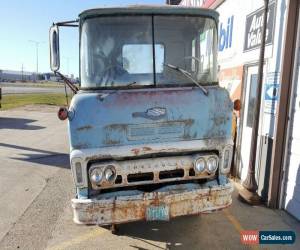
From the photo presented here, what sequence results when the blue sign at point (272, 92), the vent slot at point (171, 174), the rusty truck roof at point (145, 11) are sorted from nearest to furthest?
1. the vent slot at point (171, 174)
2. the rusty truck roof at point (145, 11)
3. the blue sign at point (272, 92)

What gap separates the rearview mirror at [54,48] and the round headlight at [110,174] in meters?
1.66

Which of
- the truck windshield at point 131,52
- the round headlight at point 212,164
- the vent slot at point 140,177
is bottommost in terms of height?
the vent slot at point 140,177

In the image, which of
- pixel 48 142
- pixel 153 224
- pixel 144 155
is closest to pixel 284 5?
pixel 144 155

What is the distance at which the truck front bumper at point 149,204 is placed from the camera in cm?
405

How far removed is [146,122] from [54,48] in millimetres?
1754

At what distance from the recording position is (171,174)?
438 centimetres

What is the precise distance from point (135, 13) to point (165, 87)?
1.00 meters

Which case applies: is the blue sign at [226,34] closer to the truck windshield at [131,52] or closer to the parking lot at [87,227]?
the parking lot at [87,227]

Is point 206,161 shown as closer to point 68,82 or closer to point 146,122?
point 146,122

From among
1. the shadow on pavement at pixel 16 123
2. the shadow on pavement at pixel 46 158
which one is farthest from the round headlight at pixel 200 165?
the shadow on pavement at pixel 16 123

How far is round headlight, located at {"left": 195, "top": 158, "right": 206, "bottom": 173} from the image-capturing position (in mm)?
4332

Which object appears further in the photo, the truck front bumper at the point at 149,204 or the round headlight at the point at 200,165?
the round headlight at the point at 200,165

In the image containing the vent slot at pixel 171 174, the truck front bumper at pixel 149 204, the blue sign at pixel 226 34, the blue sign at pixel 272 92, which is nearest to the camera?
the truck front bumper at pixel 149 204

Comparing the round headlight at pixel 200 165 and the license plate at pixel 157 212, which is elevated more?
the round headlight at pixel 200 165
